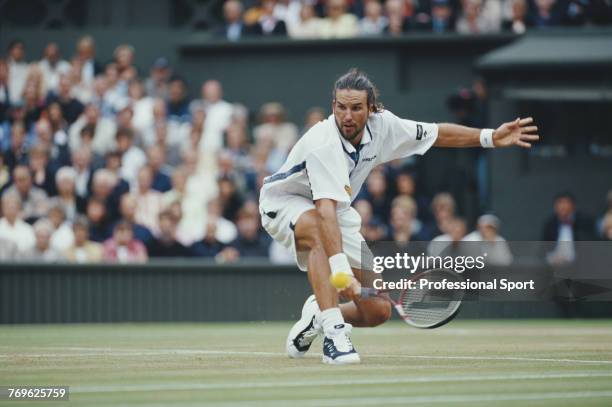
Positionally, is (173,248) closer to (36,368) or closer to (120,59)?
(120,59)

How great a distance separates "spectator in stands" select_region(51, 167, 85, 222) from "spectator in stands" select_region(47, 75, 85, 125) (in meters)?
1.48

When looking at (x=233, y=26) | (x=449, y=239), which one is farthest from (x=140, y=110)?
(x=449, y=239)

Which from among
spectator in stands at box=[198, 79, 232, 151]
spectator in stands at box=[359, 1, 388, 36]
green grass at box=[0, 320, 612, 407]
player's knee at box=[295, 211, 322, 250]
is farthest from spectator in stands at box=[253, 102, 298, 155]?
player's knee at box=[295, 211, 322, 250]

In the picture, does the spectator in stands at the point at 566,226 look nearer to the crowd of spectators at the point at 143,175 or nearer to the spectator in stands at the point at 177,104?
the crowd of spectators at the point at 143,175

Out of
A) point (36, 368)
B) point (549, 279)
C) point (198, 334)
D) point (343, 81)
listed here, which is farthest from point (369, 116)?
point (549, 279)

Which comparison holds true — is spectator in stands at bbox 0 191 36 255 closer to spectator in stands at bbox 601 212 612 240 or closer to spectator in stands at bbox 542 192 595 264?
spectator in stands at bbox 542 192 595 264

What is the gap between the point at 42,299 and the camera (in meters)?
16.5

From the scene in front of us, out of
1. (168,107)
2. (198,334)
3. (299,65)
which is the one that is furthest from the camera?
(299,65)

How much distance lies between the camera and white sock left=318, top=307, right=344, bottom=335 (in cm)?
901

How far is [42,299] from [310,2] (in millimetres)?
6414

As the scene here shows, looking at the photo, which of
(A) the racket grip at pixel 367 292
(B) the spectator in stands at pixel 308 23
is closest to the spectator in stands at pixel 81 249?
(B) the spectator in stands at pixel 308 23

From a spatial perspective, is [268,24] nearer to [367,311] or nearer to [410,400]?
[367,311]

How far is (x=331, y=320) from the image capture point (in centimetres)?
903

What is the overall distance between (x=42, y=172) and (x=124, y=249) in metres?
1.90
